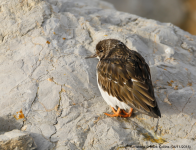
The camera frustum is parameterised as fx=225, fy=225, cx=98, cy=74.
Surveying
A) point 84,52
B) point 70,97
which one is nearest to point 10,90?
point 70,97

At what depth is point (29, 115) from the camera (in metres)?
3.97

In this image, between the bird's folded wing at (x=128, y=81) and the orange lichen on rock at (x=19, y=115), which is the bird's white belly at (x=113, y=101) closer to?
the bird's folded wing at (x=128, y=81)

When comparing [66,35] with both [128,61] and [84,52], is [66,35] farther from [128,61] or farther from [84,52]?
[128,61]

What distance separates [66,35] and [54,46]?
1.80 feet

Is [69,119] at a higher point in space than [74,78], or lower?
lower

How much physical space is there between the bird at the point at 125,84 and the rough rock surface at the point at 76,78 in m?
0.37

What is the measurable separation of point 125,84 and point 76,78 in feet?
3.72

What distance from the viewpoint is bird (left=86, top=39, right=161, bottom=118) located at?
12.6 feet

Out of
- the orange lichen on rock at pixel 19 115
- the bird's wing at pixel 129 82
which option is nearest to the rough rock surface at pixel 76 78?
the orange lichen on rock at pixel 19 115

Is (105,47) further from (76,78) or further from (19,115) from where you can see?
(19,115)

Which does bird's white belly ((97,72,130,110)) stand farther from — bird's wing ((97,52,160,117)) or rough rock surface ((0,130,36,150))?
rough rock surface ((0,130,36,150))

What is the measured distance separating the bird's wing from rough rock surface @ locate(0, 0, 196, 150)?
47cm

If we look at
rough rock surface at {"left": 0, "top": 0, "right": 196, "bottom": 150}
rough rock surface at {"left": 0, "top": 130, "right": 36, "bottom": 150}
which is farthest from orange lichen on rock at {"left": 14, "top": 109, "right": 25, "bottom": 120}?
rough rock surface at {"left": 0, "top": 130, "right": 36, "bottom": 150}

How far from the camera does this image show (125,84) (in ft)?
13.1
